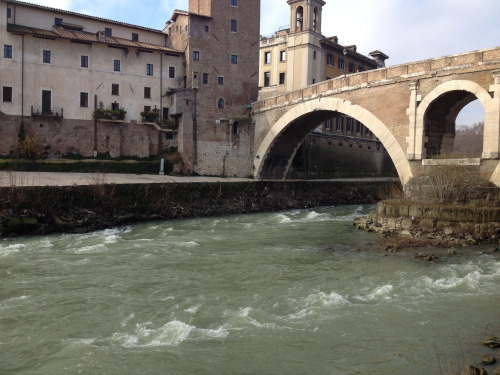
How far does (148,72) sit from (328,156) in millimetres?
18099

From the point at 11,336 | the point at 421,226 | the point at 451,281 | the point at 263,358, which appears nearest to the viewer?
the point at 263,358

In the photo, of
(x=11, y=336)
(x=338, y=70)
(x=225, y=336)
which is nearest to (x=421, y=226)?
(x=225, y=336)

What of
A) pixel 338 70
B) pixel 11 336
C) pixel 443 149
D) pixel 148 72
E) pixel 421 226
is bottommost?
pixel 11 336

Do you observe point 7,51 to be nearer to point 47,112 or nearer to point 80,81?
point 47,112

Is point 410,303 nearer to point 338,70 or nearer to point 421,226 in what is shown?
point 421,226

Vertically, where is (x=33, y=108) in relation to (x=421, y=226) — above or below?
above

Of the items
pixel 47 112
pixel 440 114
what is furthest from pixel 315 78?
pixel 47 112

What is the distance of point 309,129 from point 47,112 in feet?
62.1

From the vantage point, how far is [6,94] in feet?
94.9

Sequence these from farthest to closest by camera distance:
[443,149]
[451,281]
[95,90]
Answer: [95,90]
[443,149]
[451,281]

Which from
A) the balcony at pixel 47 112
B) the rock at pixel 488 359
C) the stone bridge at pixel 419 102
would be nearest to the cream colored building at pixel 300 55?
the stone bridge at pixel 419 102

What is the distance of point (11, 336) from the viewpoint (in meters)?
7.14

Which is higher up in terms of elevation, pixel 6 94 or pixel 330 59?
pixel 330 59

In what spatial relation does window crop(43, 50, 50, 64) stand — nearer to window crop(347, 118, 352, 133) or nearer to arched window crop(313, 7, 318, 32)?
arched window crop(313, 7, 318, 32)
